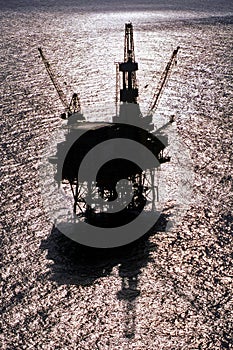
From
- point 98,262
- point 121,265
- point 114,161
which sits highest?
point 114,161

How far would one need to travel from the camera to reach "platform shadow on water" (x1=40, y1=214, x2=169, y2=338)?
68.8 m

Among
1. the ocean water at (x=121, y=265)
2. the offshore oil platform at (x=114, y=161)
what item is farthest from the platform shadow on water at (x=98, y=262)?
the offshore oil platform at (x=114, y=161)

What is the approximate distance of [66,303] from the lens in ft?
216

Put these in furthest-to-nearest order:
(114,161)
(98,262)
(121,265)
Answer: (114,161) < (98,262) < (121,265)

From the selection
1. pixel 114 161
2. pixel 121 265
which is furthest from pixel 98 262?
pixel 114 161

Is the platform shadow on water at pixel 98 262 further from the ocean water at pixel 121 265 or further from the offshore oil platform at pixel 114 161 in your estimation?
the offshore oil platform at pixel 114 161

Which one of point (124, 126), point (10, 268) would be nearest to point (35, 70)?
point (124, 126)

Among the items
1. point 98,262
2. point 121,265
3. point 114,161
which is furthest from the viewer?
point 114,161

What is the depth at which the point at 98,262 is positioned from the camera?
73.2 metres

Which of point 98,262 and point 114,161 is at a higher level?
point 114,161

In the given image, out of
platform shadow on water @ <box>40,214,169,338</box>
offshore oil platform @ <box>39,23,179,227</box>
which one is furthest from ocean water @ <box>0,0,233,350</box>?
offshore oil platform @ <box>39,23,179,227</box>

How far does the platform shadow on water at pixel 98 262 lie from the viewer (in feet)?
226

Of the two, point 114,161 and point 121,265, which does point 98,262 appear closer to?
point 121,265

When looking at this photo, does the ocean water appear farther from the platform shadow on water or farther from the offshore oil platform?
the offshore oil platform
